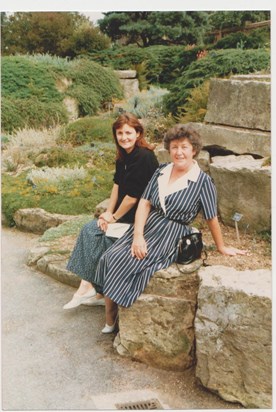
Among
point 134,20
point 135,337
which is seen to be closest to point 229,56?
point 135,337

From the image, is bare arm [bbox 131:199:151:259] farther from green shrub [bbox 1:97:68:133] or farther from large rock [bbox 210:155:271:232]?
green shrub [bbox 1:97:68:133]

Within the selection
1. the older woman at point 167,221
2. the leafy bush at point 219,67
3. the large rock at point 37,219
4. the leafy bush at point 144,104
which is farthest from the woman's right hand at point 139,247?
the leafy bush at point 144,104

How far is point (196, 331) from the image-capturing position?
10.7 feet

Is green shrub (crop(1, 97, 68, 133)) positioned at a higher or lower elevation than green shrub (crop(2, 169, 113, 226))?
higher

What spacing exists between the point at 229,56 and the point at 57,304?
4.17 metres

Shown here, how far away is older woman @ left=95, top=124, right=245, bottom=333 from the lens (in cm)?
347

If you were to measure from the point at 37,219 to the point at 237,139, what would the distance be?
2.98m

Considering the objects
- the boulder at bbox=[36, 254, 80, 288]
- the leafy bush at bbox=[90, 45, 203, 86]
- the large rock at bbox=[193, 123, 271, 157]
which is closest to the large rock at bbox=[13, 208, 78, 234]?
the boulder at bbox=[36, 254, 80, 288]

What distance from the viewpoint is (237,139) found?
5238 millimetres

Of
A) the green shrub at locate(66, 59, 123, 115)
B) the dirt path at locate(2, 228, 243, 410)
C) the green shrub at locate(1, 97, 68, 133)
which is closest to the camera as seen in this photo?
the dirt path at locate(2, 228, 243, 410)

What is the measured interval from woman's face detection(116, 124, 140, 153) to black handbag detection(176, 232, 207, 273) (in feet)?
3.05

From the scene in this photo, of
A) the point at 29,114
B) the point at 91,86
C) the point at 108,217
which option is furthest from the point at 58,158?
the point at 91,86

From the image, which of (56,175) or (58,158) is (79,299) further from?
(58,158)

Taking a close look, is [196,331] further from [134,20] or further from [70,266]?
[134,20]
